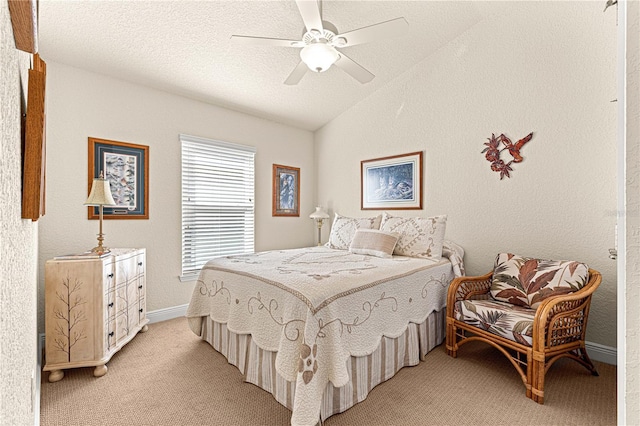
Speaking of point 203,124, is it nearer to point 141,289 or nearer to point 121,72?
point 121,72

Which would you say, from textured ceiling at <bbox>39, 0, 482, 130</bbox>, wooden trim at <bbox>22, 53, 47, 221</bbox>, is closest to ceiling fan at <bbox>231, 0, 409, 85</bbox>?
textured ceiling at <bbox>39, 0, 482, 130</bbox>

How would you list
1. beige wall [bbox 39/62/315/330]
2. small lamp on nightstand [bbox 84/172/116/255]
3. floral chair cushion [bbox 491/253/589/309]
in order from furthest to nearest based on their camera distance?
beige wall [bbox 39/62/315/330]
small lamp on nightstand [bbox 84/172/116/255]
floral chair cushion [bbox 491/253/589/309]

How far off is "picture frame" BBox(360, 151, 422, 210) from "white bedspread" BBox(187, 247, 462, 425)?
0.97 meters

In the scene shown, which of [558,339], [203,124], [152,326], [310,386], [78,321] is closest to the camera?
[310,386]

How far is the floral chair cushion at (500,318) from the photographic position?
2055 millimetres

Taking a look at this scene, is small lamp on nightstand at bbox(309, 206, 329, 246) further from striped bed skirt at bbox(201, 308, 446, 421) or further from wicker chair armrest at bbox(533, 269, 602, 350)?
wicker chair armrest at bbox(533, 269, 602, 350)

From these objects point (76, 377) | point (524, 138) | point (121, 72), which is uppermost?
point (121, 72)

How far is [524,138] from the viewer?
286 centimetres

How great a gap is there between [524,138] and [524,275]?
4.19ft

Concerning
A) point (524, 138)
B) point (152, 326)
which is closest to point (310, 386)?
point (152, 326)

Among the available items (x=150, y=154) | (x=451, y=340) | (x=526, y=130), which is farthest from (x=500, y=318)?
(x=150, y=154)

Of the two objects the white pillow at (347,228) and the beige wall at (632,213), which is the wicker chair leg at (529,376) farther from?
the white pillow at (347,228)

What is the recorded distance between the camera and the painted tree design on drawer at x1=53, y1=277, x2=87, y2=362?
7.09 feet

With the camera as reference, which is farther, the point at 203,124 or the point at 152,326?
the point at 203,124
